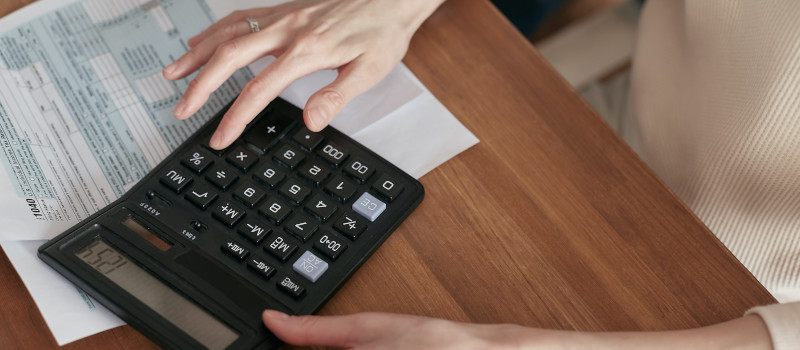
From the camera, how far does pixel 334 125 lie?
Answer: 0.62 m

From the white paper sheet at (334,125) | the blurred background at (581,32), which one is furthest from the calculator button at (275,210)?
the blurred background at (581,32)

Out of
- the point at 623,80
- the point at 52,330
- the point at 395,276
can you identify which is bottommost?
the point at 623,80

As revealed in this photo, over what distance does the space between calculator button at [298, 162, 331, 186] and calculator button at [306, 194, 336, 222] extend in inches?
0.7

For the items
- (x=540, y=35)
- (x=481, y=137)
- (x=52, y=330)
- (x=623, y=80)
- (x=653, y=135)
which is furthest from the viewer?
(x=540, y=35)

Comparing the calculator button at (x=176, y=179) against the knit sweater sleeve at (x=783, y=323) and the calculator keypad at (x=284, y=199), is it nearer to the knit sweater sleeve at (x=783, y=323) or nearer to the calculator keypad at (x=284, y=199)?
the calculator keypad at (x=284, y=199)

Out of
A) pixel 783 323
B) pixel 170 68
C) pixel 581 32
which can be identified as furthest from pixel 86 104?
pixel 581 32

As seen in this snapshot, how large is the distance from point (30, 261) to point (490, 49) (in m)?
0.43

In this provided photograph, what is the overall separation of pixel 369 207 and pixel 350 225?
0.07 feet

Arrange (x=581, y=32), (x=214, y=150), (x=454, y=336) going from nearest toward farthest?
(x=454, y=336)
(x=214, y=150)
(x=581, y=32)

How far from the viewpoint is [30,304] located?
0.50 m

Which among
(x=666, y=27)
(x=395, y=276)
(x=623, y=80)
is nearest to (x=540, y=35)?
(x=623, y=80)

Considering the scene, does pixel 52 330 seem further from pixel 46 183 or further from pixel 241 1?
pixel 241 1

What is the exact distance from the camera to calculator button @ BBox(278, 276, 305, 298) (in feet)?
1.63

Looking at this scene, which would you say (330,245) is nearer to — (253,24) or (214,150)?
(214,150)
